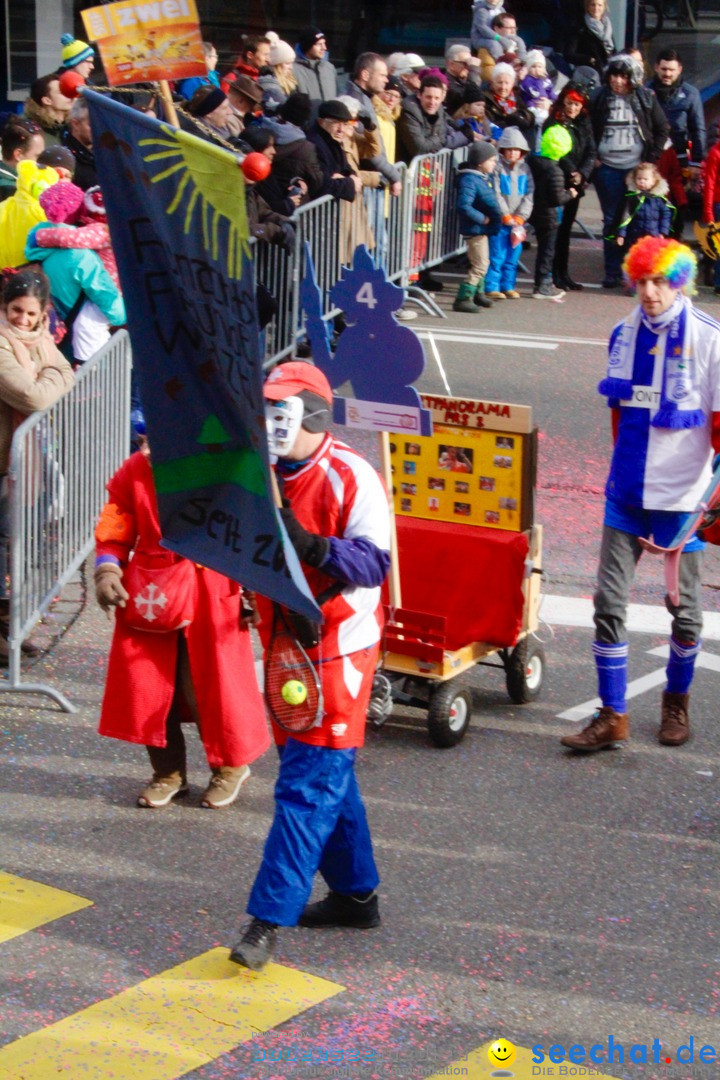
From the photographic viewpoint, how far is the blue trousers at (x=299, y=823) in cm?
463

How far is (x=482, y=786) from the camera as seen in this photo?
20.3 ft

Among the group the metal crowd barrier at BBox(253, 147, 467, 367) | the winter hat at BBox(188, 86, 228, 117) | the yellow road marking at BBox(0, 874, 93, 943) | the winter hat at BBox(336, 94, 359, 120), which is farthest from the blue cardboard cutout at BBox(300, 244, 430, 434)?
the winter hat at BBox(336, 94, 359, 120)

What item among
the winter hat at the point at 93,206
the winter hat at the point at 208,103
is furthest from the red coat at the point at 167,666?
the winter hat at the point at 208,103

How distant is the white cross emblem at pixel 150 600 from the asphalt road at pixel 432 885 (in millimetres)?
789

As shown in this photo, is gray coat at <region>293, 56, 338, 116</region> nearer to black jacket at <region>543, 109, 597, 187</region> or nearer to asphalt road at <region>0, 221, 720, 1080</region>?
black jacket at <region>543, 109, 597, 187</region>

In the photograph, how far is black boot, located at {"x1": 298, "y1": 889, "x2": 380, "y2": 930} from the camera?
5.02 meters

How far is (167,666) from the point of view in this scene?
5824 millimetres

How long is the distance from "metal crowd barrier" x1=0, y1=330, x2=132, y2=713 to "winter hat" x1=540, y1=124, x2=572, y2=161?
7.62 metres

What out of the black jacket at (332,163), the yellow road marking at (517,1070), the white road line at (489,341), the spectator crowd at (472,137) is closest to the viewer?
the yellow road marking at (517,1070)

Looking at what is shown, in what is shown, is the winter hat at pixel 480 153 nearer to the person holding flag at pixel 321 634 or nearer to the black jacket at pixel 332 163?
the black jacket at pixel 332 163

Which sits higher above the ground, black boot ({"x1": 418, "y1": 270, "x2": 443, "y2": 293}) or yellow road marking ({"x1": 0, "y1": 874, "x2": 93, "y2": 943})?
black boot ({"x1": 418, "y1": 270, "x2": 443, "y2": 293})

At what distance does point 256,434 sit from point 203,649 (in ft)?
6.23

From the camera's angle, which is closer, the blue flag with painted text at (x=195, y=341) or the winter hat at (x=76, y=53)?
the blue flag with painted text at (x=195, y=341)

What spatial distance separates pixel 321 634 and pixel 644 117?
12271mm
